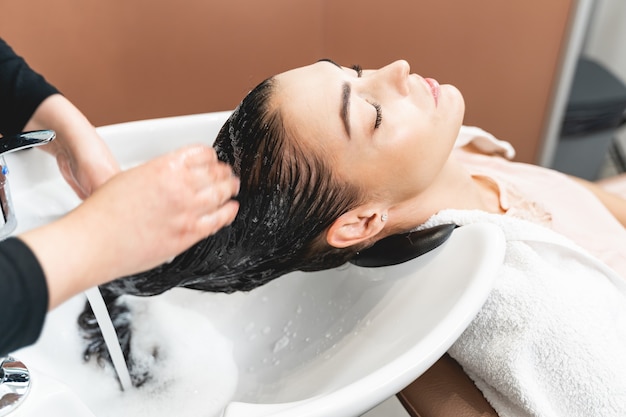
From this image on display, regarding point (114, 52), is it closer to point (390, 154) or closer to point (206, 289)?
point (206, 289)

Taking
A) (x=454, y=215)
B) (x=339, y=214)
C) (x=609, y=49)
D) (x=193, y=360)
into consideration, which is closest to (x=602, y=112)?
(x=609, y=49)

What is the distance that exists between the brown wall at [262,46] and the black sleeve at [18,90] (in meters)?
0.38

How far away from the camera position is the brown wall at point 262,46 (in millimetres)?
1444

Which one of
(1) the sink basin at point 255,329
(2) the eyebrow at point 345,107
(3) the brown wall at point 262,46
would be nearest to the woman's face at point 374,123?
(2) the eyebrow at point 345,107

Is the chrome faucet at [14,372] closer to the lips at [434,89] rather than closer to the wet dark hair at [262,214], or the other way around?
the wet dark hair at [262,214]

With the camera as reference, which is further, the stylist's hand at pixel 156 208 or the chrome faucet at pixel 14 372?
the chrome faucet at pixel 14 372

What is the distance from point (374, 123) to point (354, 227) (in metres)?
0.17

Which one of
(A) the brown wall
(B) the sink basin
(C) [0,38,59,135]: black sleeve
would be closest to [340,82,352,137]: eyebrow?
(B) the sink basin

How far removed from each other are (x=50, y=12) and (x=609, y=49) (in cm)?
220

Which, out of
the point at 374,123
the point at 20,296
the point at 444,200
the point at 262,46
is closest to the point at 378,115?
the point at 374,123

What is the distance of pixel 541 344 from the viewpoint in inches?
35.0

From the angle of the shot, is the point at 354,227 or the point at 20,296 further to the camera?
the point at 354,227

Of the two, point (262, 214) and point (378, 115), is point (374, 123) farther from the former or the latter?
point (262, 214)

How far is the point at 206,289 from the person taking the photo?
106 cm
